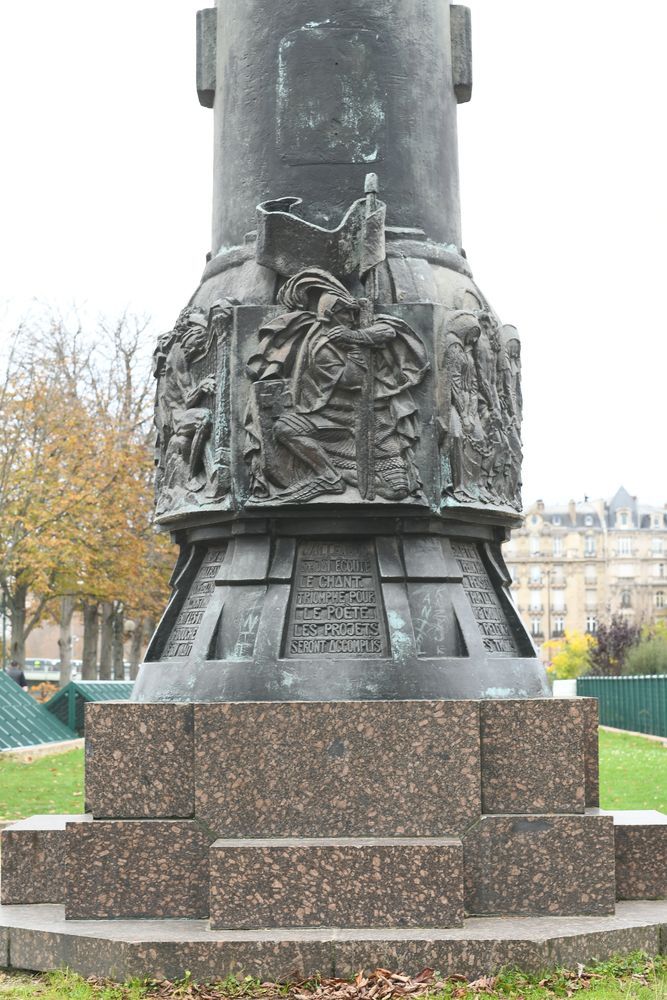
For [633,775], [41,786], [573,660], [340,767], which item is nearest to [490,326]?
[340,767]

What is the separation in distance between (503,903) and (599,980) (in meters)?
0.77

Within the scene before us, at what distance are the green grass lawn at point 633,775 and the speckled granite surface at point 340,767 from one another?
7.33m

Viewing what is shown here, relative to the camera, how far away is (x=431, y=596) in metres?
8.02

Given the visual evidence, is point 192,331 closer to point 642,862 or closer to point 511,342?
point 511,342

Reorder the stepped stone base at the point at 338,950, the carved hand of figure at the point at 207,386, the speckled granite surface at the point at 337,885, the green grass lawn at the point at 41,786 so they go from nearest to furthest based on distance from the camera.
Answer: the stepped stone base at the point at 338,950
the speckled granite surface at the point at 337,885
the carved hand of figure at the point at 207,386
the green grass lawn at the point at 41,786

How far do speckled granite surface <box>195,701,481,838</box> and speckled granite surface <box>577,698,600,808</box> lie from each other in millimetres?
657

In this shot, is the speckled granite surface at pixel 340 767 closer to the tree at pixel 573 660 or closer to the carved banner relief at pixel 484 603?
the carved banner relief at pixel 484 603

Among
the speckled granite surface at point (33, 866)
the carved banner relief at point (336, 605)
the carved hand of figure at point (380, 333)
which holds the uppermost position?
the carved hand of figure at point (380, 333)

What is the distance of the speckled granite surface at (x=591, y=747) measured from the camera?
742 centimetres

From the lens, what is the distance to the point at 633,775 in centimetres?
1848

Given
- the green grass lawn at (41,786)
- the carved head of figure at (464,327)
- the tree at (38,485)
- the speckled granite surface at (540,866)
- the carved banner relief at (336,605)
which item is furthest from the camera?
the tree at (38,485)

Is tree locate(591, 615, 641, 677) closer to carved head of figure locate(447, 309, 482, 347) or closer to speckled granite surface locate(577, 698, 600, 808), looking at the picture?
carved head of figure locate(447, 309, 482, 347)

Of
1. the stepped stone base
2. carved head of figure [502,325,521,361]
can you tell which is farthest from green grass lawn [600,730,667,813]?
the stepped stone base

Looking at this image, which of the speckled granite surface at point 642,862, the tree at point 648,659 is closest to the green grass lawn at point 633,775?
the speckled granite surface at point 642,862
